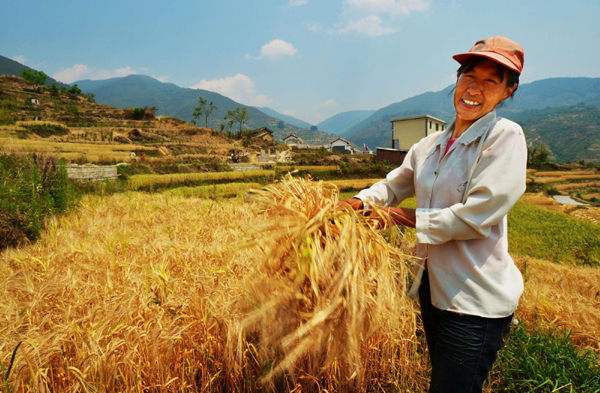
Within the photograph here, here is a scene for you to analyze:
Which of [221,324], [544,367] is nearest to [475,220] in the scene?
[221,324]

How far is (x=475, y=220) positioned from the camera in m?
1.13

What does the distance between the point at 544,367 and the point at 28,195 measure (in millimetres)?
7484

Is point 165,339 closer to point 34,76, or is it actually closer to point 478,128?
point 478,128

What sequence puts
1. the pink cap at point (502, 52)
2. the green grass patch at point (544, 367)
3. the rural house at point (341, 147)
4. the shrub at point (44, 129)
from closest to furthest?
the pink cap at point (502, 52) < the green grass patch at point (544, 367) < the shrub at point (44, 129) < the rural house at point (341, 147)

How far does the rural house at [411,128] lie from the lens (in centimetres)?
3500

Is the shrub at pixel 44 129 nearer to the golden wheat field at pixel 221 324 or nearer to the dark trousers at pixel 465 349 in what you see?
the golden wheat field at pixel 221 324

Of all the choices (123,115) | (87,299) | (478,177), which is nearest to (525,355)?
(478,177)

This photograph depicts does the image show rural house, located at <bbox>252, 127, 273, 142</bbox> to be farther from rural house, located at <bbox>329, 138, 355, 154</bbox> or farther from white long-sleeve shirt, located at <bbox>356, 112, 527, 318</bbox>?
white long-sleeve shirt, located at <bbox>356, 112, 527, 318</bbox>

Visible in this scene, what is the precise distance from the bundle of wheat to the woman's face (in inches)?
26.9

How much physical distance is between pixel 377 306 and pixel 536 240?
11606mm

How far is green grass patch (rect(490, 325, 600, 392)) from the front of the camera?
2010 millimetres

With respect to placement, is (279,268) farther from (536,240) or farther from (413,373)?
(536,240)

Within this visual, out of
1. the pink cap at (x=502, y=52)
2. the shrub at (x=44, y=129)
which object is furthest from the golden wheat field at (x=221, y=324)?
the shrub at (x=44, y=129)

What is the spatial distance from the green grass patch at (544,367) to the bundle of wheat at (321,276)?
1.67 metres
